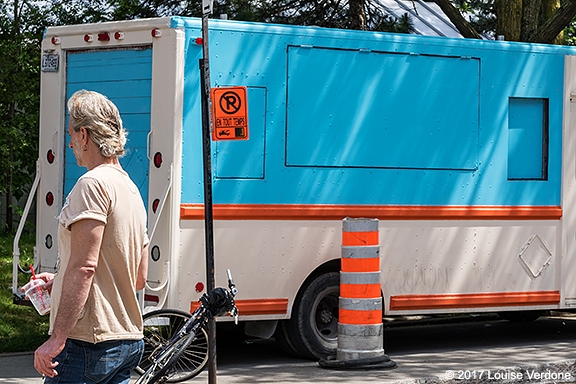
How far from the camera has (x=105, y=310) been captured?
4.36 metres

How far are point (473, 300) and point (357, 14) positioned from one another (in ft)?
19.3

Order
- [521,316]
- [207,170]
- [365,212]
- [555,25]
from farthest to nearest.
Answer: [555,25] → [521,316] → [365,212] → [207,170]

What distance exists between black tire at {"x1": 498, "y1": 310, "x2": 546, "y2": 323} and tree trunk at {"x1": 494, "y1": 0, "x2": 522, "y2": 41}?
11.4 feet

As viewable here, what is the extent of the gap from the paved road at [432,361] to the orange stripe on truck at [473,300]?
434mm

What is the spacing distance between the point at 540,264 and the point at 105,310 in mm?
6823

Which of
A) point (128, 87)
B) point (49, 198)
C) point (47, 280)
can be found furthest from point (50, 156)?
point (47, 280)

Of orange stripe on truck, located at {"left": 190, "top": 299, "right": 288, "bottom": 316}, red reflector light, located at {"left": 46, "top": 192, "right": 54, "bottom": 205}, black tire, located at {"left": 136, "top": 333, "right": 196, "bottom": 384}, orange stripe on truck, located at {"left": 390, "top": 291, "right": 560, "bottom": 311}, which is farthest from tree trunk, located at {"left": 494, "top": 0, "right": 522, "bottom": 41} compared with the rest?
black tire, located at {"left": 136, "top": 333, "right": 196, "bottom": 384}

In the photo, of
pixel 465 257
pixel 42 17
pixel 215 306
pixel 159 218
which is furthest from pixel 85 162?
pixel 42 17

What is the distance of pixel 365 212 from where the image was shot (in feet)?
31.3

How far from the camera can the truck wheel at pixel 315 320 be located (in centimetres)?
934

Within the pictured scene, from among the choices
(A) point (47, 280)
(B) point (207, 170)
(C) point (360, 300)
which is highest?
(B) point (207, 170)

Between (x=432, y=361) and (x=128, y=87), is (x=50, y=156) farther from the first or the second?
(x=432, y=361)

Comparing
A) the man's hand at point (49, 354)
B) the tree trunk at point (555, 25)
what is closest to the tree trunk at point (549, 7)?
the tree trunk at point (555, 25)

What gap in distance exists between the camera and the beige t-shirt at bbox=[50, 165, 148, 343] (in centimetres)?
430
